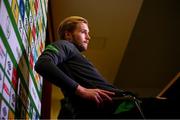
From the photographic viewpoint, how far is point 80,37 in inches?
66.5

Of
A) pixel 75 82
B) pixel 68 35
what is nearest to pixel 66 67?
pixel 75 82

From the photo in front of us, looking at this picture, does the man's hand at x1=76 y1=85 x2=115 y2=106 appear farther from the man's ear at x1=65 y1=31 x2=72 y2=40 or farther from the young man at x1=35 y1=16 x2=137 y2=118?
the man's ear at x1=65 y1=31 x2=72 y2=40

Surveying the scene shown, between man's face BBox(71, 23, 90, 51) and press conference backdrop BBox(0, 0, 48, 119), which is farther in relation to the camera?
man's face BBox(71, 23, 90, 51)

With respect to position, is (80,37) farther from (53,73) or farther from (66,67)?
(53,73)

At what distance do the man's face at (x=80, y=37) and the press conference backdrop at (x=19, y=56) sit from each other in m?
0.23

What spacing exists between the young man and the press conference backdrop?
0.42 ft

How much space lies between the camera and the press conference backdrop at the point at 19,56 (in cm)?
119

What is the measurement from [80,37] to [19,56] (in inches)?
14.2

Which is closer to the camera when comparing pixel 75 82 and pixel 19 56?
pixel 75 82

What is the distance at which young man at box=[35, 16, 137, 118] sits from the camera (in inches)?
50.6

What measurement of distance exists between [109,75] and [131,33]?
3.81ft

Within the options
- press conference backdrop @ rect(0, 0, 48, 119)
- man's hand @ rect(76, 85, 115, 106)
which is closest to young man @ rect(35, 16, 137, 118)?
man's hand @ rect(76, 85, 115, 106)

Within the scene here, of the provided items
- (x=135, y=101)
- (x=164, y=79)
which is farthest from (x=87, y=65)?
(x=164, y=79)

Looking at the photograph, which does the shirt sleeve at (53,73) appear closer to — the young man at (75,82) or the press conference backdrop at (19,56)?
the young man at (75,82)
